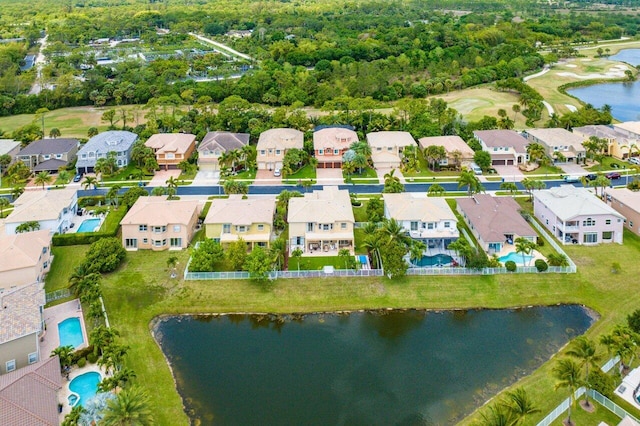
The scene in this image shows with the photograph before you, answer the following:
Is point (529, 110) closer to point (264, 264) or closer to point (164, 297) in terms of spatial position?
point (264, 264)

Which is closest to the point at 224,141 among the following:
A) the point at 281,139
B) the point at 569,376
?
the point at 281,139

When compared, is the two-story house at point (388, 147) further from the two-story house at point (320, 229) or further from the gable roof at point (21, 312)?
the gable roof at point (21, 312)

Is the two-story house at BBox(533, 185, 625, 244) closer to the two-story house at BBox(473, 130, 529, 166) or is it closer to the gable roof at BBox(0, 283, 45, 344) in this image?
the two-story house at BBox(473, 130, 529, 166)

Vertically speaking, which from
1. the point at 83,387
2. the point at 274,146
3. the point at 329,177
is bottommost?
the point at 329,177

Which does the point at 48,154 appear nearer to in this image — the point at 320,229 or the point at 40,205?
the point at 40,205

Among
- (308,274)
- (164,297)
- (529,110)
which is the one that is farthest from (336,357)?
(529,110)

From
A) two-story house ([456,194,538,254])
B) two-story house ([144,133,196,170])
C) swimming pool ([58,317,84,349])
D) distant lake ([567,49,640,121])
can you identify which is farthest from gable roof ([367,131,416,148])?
distant lake ([567,49,640,121])
